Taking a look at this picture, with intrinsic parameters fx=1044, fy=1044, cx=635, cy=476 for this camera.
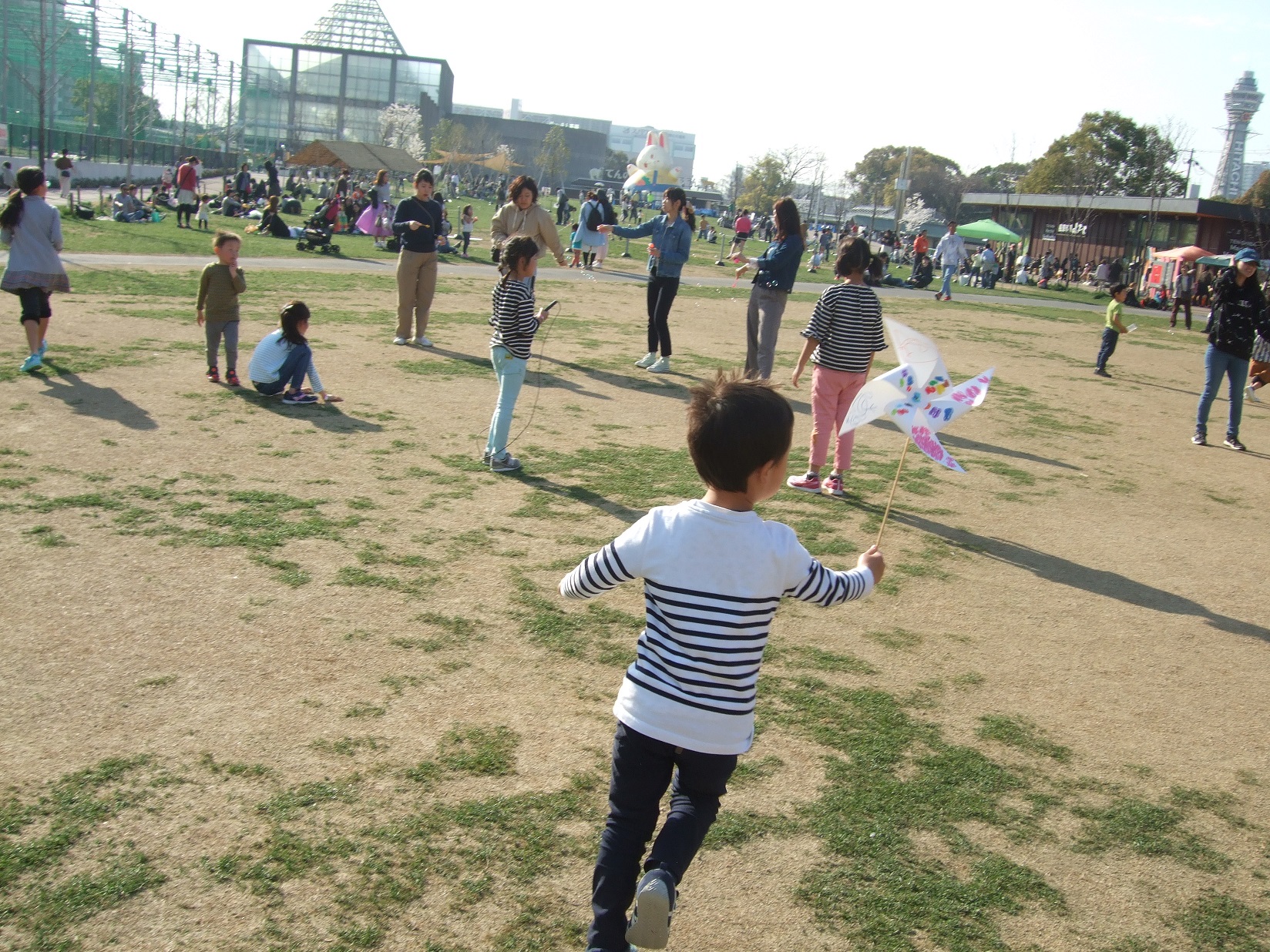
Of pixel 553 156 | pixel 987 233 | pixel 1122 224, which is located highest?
pixel 553 156

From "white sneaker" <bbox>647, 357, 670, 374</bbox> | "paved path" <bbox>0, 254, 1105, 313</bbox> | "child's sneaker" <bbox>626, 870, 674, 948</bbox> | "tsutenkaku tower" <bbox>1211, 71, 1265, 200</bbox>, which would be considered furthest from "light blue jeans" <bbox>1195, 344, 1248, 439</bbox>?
"tsutenkaku tower" <bbox>1211, 71, 1265, 200</bbox>

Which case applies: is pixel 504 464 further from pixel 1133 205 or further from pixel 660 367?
pixel 1133 205

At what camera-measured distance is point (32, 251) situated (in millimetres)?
9102

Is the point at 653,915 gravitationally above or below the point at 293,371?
below

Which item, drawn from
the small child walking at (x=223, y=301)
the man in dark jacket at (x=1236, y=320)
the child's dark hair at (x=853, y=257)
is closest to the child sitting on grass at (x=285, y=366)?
the small child walking at (x=223, y=301)

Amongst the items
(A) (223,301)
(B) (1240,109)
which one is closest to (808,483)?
(A) (223,301)

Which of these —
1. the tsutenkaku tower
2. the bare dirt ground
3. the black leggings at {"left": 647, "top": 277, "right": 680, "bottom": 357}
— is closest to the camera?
the bare dirt ground

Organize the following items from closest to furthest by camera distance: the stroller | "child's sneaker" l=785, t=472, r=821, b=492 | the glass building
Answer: "child's sneaker" l=785, t=472, r=821, b=492, the stroller, the glass building

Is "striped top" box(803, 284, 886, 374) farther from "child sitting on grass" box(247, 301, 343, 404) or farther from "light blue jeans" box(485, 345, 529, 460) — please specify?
"child sitting on grass" box(247, 301, 343, 404)

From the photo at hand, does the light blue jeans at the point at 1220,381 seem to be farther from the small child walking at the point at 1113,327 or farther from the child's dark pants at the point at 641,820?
the child's dark pants at the point at 641,820

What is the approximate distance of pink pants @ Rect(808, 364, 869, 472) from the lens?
305 inches

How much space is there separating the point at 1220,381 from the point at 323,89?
108m

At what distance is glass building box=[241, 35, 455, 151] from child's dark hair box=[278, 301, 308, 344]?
100 m

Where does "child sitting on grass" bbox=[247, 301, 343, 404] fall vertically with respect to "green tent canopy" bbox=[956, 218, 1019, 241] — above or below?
below
